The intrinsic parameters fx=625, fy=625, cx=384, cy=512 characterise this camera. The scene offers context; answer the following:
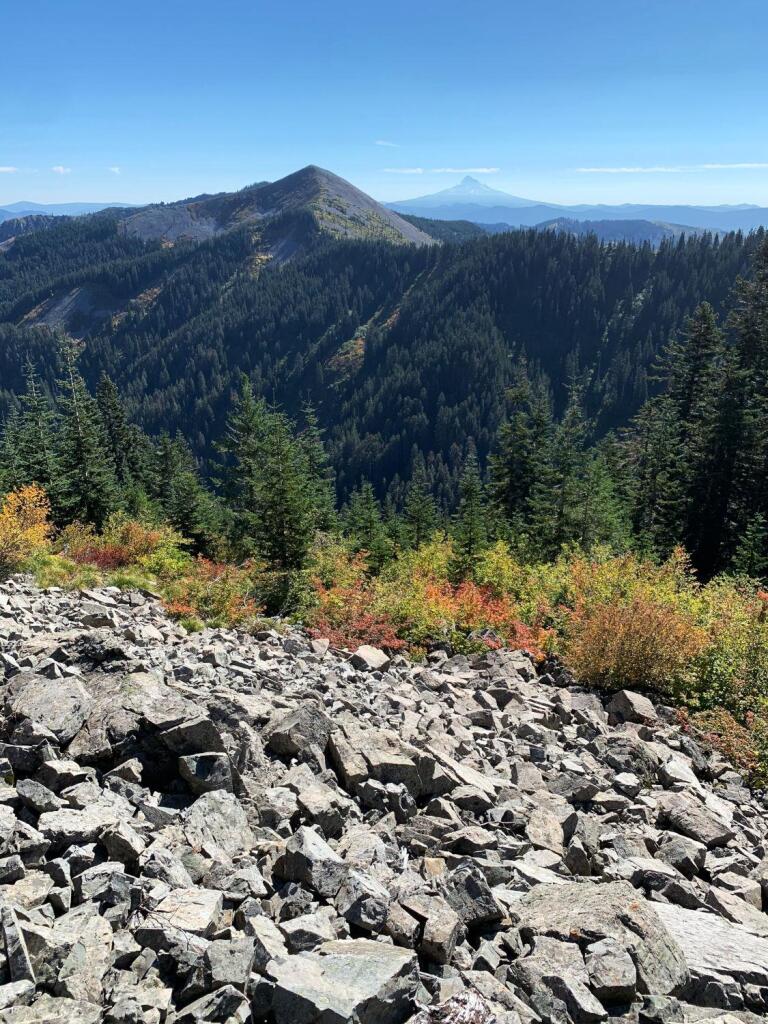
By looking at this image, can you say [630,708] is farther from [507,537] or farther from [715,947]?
[507,537]

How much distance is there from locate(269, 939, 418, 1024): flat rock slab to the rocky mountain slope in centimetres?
2

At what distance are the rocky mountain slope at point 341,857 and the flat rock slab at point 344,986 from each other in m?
0.02

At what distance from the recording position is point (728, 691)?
13.1 meters

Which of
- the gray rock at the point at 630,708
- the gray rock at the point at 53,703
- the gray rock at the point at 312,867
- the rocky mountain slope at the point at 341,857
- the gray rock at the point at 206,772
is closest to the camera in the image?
the rocky mountain slope at the point at 341,857

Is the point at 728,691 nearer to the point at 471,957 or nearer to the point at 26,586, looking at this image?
the point at 471,957

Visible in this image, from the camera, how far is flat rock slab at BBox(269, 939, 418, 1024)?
4.13 meters

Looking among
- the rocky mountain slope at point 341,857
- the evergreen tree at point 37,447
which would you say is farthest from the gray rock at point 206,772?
the evergreen tree at point 37,447

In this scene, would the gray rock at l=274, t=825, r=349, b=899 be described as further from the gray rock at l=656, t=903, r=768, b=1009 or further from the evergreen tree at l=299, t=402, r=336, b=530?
the evergreen tree at l=299, t=402, r=336, b=530

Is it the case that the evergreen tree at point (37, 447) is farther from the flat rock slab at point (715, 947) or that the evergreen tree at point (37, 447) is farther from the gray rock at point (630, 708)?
the flat rock slab at point (715, 947)

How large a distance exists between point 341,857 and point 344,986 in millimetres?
2141

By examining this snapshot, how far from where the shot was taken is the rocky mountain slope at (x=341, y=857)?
4.41 meters

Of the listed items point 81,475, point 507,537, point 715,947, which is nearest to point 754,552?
point 507,537

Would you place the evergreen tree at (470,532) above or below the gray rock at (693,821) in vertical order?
below

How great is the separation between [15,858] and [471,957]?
384cm
